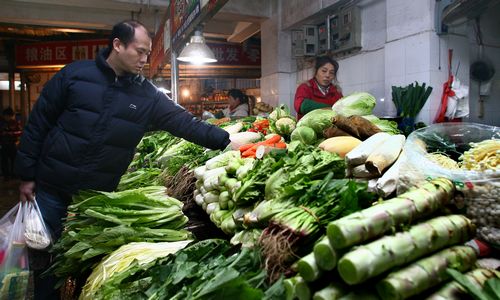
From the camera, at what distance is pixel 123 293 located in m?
1.53

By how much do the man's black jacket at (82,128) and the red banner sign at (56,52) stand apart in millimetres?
9460

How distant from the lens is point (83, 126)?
106 inches

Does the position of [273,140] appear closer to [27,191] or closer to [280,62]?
[27,191]

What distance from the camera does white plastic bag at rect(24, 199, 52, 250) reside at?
2458 mm

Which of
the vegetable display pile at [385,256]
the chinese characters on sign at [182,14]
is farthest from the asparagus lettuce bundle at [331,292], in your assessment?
the chinese characters on sign at [182,14]

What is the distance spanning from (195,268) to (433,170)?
97cm

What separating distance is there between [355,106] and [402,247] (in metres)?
2.01

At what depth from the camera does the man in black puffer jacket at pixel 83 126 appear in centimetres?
271

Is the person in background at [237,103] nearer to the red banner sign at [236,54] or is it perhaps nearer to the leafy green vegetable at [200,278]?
Answer: the red banner sign at [236,54]

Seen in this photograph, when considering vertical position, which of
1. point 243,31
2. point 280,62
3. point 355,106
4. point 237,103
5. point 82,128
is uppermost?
point 243,31

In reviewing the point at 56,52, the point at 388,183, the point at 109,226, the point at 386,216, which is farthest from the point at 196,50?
the point at 56,52

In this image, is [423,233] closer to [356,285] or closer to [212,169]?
[356,285]

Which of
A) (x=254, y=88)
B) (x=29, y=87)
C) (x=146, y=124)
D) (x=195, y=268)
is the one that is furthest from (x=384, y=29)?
(x=29, y=87)

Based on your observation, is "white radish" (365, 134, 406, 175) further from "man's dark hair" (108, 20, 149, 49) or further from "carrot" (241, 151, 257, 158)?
"man's dark hair" (108, 20, 149, 49)
